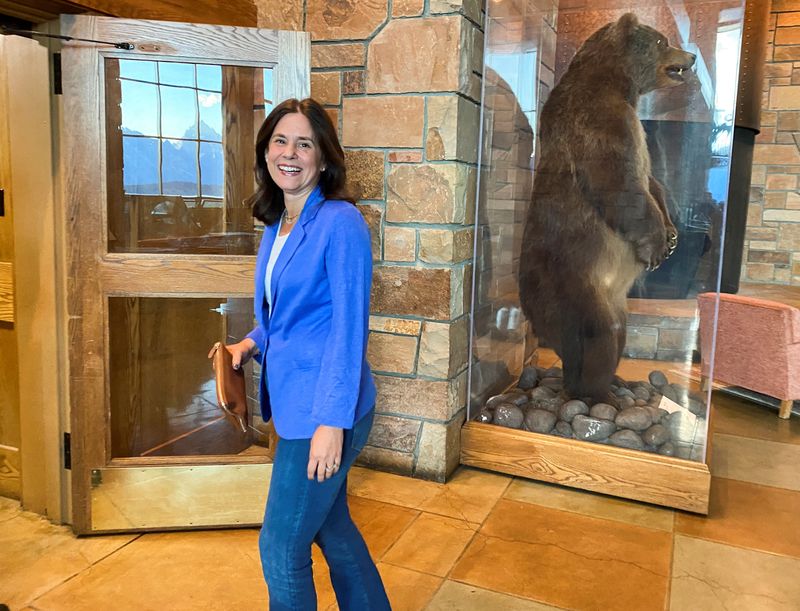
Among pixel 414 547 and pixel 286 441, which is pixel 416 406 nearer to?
pixel 414 547

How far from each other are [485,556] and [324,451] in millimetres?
1207

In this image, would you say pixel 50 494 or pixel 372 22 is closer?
pixel 50 494

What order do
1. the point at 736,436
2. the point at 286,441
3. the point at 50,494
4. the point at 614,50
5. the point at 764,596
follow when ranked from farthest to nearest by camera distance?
the point at 736,436, the point at 614,50, the point at 50,494, the point at 764,596, the point at 286,441

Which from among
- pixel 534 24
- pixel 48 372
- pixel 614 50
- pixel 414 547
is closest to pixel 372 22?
pixel 534 24

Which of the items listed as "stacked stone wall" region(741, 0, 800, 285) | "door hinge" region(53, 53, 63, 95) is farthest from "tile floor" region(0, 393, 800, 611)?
"stacked stone wall" region(741, 0, 800, 285)

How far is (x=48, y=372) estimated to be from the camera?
2.43 metres

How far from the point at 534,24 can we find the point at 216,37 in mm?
1393

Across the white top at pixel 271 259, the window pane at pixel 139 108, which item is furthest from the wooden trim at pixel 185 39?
the white top at pixel 271 259

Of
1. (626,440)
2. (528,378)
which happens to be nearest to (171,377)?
(528,378)

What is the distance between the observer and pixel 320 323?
4.75ft

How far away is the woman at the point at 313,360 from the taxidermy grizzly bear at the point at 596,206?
1582 millimetres

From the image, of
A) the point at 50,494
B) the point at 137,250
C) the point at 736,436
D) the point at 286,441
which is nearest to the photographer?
the point at 286,441

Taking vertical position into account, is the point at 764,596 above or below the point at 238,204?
below

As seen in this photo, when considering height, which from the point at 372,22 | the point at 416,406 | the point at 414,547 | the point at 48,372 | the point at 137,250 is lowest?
the point at 414,547
